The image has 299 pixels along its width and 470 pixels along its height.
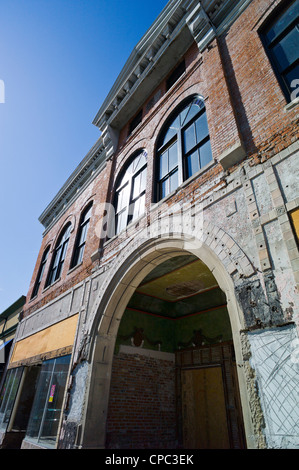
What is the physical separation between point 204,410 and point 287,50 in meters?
9.54

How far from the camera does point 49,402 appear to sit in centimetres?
758

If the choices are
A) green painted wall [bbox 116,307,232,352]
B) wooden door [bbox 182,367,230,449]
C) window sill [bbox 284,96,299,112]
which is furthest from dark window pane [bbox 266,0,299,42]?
wooden door [bbox 182,367,230,449]

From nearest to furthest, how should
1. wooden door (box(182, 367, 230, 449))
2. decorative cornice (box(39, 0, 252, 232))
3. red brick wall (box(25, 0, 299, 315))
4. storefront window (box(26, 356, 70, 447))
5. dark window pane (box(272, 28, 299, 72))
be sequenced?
1. red brick wall (box(25, 0, 299, 315))
2. dark window pane (box(272, 28, 299, 72))
3. decorative cornice (box(39, 0, 252, 232))
4. storefront window (box(26, 356, 70, 447))
5. wooden door (box(182, 367, 230, 449))

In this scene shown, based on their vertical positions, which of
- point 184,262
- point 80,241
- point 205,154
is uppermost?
point 80,241

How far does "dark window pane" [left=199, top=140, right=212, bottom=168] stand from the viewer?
5.75 metres

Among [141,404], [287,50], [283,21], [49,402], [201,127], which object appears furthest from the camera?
[141,404]

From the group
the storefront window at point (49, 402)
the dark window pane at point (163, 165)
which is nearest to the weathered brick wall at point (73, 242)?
the storefront window at point (49, 402)

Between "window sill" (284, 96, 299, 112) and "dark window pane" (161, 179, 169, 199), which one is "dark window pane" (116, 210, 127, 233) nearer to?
"dark window pane" (161, 179, 169, 199)

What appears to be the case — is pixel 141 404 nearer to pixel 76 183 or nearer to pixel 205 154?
pixel 205 154

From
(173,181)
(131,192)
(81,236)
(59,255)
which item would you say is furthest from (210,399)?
(59,255)

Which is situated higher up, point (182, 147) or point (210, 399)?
point (182, 147)

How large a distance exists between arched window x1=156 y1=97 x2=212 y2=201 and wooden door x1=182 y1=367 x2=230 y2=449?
607cm

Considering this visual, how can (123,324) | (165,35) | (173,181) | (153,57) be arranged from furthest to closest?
1. (153,57)
2. (123,324)
3. (165,35)
4. (173,181)
